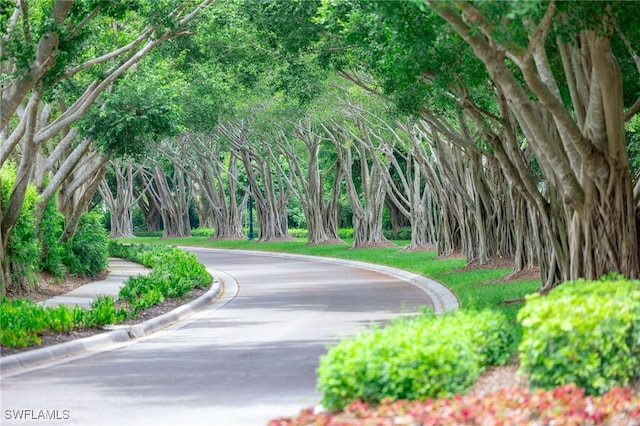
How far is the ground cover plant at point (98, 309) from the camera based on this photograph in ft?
50.2

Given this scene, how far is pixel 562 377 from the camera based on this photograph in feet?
29.1

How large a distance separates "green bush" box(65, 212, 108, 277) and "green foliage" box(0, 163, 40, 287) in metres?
5.96

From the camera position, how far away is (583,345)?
8.95 metres

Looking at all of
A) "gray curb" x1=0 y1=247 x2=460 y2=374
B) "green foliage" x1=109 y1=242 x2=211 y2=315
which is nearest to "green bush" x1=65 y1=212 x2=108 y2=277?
"green foliage" x1=109 y1=242 x2=211 y2=315

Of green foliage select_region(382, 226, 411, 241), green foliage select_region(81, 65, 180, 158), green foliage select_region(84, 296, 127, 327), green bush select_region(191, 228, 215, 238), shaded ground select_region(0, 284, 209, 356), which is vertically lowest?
shaded ground select_region(0, 284, 209, 356)

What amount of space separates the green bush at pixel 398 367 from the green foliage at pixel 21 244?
16.1 m

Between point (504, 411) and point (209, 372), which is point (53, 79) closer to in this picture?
point (209, 372)

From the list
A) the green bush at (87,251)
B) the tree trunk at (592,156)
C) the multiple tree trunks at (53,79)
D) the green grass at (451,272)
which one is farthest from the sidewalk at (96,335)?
the tree trunk at (592,156)

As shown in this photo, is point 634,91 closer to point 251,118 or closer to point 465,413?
point 465,413

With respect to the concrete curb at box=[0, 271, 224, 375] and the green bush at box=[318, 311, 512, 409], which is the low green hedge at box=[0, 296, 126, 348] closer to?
the concrete curb at box=[0, 271, 224, 375]

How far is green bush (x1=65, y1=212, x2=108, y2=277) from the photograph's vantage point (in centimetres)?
3253

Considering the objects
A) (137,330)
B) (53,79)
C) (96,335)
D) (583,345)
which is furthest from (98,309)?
(583,345)

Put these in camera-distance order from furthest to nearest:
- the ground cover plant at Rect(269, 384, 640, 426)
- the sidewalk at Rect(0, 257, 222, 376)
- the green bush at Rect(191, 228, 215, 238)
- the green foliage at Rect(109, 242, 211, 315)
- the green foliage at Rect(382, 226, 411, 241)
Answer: the green bush at Rect(191, 228, 215, 238) < the green foliage at Rect(382, 226, 411, 241) < the green foliage at Rect(109, 242, 211, 315) < the sidewalk at Rect(0, 257, 222, 376) < the ground cover plant at Rect(269, 384, 640, 426)

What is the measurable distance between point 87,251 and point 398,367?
25302mm
